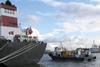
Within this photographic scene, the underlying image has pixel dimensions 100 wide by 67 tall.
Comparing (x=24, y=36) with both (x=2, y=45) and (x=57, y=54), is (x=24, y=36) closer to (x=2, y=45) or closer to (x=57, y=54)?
(x=2, y=45)

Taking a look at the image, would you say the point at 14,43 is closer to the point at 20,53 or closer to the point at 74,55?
the point at 20,53

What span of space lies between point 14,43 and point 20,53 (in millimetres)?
2771

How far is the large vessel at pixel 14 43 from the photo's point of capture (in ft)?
166

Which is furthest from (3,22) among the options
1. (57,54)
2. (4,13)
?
(57,54)

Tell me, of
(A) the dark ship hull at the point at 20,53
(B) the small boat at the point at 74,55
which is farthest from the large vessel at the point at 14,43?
(B) the small boat at the point at 74,55

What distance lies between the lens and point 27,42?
55.3 m

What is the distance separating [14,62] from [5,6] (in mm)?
9595

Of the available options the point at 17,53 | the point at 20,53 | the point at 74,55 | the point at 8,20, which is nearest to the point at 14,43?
the point at 17,53

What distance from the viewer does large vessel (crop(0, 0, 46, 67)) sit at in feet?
166

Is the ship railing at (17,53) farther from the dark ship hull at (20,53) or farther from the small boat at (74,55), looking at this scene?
the small boat at (74,55)

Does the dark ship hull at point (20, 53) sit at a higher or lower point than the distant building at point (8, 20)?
lower

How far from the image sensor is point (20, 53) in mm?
53500

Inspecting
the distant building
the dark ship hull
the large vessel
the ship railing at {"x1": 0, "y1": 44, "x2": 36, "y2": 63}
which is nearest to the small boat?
the large vessel

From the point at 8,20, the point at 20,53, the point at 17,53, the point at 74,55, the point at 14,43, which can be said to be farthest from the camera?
the point at 74,55
